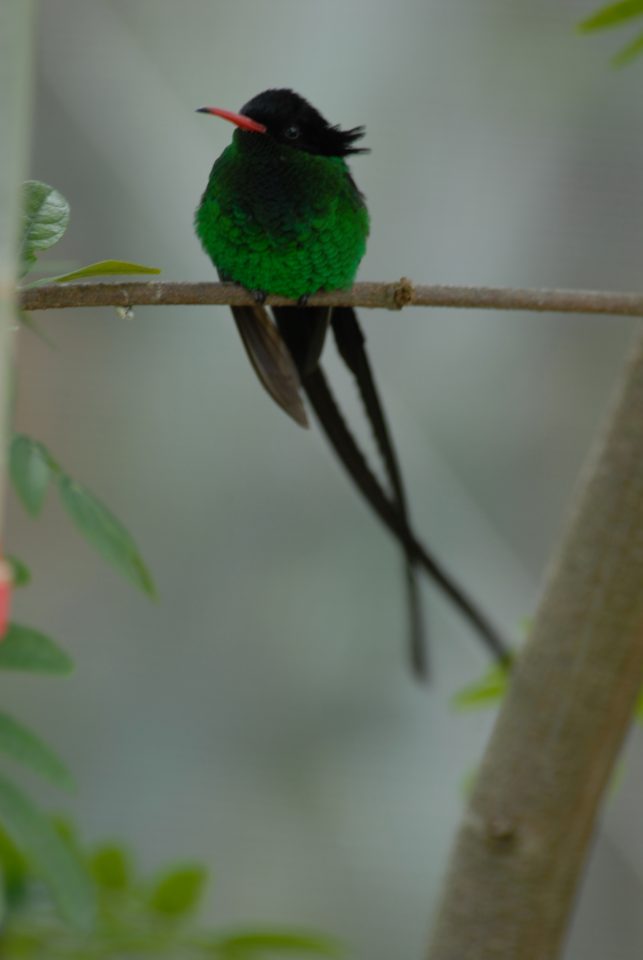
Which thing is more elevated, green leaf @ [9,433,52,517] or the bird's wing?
green leaf @ [9,433,52,517]

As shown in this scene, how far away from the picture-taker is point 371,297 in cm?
66

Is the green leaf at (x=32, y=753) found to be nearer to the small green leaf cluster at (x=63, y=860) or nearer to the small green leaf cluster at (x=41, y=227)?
the small green leaf cluster at (x=63, y=860)

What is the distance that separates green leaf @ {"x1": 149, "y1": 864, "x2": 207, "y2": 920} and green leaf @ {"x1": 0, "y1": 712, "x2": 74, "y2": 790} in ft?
0.99

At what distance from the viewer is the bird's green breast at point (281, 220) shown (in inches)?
30.5

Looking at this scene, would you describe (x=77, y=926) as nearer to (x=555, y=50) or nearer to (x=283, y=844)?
(x=283, y=844)

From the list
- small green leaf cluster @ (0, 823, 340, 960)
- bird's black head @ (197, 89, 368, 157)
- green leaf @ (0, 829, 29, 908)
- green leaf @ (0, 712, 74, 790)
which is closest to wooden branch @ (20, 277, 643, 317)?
bird's black head @ (197, 89, 368, 157)

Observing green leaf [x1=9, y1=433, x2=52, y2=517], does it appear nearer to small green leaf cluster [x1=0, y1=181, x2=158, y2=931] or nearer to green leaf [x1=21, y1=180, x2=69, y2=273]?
small green leaf cluster [x1=0, y1=181, x2=158, y2=931]

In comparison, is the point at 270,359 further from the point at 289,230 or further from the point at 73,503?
the point at 73,503

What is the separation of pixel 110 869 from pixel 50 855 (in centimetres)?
28

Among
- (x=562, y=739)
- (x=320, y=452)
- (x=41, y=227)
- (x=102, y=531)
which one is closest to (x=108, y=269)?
A: (x=41, y=227)

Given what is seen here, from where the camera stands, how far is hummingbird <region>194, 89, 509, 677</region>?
2.52 feet

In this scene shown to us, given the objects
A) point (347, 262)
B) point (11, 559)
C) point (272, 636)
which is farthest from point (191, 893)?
point (272, 636)

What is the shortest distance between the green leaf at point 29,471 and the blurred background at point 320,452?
86cm

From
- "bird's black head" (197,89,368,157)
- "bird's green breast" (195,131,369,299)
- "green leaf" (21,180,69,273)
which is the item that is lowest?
"bird's green breast" (195,131,369,299)
